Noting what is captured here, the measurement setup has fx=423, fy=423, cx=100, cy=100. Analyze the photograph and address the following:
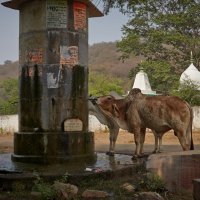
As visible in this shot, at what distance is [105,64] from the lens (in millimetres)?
121312

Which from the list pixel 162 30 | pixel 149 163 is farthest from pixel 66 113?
pixel 162 30

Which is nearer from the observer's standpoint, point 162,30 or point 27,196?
point 27,196

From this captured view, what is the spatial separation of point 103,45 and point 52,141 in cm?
14733

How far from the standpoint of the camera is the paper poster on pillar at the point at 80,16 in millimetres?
8281

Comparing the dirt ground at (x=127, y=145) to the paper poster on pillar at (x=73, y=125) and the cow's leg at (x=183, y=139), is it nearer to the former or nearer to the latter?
the cow's leg at (x=183, y=139)

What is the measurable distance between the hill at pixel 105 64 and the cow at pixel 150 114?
90339 mm

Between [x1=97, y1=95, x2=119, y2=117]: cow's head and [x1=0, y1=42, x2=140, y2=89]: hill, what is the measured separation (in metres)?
90.2

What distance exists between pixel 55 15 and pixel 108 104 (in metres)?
2.37

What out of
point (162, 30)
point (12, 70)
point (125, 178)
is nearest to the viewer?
point (125, 178)

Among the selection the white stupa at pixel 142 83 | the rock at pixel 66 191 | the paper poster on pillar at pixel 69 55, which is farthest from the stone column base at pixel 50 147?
the white stupa at pixel 142 83

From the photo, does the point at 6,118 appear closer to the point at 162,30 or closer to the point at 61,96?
the point at 162,30

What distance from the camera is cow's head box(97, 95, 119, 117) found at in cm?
923

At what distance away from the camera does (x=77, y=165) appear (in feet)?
24.1

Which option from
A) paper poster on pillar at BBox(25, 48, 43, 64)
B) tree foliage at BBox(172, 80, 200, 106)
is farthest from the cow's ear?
tree foliage at BBox(172, 80, 200, 106)
